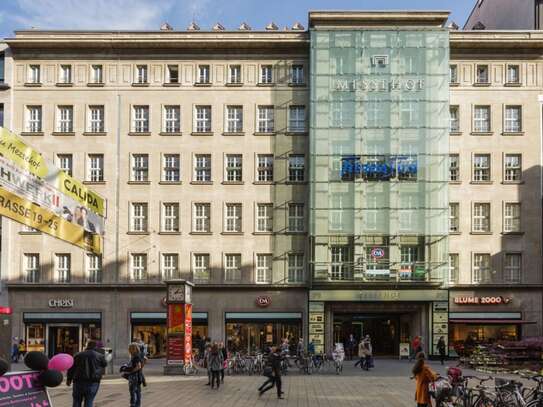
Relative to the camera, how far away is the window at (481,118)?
160ft

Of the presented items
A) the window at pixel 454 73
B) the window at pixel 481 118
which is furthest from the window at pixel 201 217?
the window at pixel 481 118

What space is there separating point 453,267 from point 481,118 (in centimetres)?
1030

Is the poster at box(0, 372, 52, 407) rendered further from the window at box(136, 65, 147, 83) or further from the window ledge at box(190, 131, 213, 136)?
the window at box(136, 65, 147, 83)

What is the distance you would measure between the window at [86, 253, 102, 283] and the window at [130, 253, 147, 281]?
6.92ft

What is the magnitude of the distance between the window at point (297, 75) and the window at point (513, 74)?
45.8ft

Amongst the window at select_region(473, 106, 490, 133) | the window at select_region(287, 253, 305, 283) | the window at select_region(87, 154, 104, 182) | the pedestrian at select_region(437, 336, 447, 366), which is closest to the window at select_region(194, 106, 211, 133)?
the window at select_region(87, 154, 104, 182)

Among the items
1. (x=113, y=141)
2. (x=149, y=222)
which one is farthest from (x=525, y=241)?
(x=113, y=141)

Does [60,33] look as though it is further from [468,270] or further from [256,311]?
[468,270]

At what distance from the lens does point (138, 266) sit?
4797 cm

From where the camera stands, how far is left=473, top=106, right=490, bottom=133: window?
4881 cm

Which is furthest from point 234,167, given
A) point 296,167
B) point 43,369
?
point 43,369

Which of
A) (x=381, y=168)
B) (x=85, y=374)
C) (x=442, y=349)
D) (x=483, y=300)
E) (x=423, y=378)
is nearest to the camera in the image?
(x=85, y=374)

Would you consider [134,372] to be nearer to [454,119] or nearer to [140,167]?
[140,167]

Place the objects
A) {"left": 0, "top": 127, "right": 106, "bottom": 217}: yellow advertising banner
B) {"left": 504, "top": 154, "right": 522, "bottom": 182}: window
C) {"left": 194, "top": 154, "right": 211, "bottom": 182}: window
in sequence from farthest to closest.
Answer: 1. {"left": 194, "top": 154, "right": 211, "bottom": 182}: window
2. {"left": 504, "top": 154, "right": 522, "bottom": 182}: window
3. {"left": 0, "top": 127, "right": 106, "bottom": 217}: yellow advertising banner
